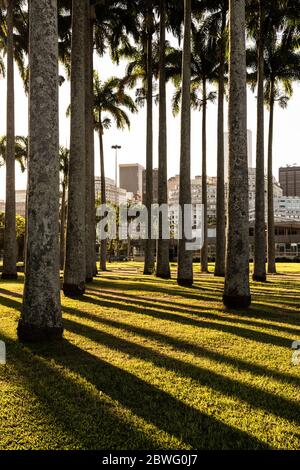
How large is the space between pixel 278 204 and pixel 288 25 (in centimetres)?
18458

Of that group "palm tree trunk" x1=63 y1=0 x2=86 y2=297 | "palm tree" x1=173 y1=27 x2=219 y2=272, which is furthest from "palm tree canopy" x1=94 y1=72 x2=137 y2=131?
"palm tree trunk" x1=63 y1=0 x2=86 y2=297

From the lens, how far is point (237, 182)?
456 inches

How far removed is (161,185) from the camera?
23016mm

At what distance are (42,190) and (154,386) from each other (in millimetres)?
4077

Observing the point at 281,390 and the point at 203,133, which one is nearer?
the point at 281,390

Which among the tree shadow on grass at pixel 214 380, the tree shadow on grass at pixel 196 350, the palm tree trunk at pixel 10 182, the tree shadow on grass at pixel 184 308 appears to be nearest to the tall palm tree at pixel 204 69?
the palm tree trunk at pixel 10 182

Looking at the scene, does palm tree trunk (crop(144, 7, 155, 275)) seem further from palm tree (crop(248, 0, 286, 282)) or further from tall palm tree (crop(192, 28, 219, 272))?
palm tree (crop(248, 0, 286, 282))

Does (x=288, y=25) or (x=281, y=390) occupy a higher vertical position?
(x=288, y=25)

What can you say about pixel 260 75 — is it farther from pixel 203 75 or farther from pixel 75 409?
pixel 75 409

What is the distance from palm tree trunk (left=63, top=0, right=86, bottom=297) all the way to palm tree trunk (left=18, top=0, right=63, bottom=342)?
565 centimetres

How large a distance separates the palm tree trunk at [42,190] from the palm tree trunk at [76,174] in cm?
565
